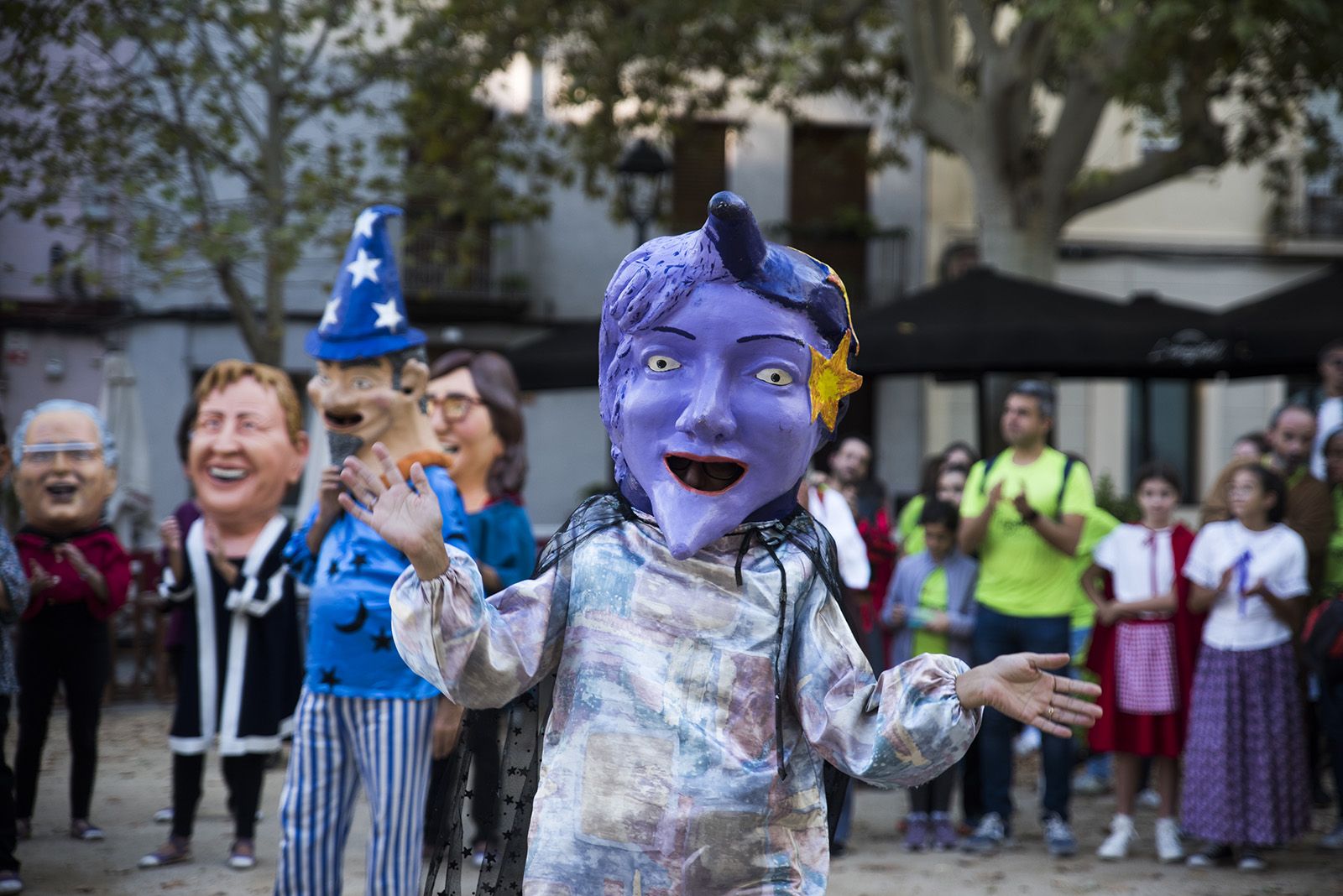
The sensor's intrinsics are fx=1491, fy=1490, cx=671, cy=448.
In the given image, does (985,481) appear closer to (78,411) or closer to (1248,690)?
(1248,690)

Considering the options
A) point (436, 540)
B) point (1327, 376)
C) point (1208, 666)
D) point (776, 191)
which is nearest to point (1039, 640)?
point (1208, 666)

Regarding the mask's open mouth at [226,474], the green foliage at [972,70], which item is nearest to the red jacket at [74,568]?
the mask's open mouth at [226,474]

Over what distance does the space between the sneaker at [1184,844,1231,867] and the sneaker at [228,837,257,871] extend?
388cm

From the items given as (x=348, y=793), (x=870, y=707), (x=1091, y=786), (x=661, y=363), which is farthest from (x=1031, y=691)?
(x=1091, y=786)

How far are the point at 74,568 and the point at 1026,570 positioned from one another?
13.1 ft

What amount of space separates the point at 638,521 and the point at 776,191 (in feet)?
52.1

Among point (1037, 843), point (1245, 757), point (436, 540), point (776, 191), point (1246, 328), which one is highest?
point (776, 191)

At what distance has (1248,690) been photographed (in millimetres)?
6207

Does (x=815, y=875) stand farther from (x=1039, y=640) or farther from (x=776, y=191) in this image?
(x=776, y=191)

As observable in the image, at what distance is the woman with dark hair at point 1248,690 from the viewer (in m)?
6.16

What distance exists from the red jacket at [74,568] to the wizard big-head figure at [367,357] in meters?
2.12

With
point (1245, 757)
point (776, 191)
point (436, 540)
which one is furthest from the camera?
point (776, 191)

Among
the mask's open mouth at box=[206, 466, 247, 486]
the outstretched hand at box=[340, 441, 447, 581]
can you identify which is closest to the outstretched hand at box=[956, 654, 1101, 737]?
the outstretched hand at box=[340, 441, 447, 581]

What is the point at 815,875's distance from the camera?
2773 mm
